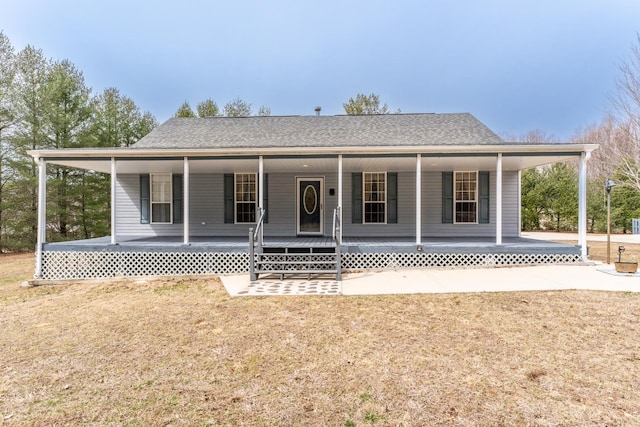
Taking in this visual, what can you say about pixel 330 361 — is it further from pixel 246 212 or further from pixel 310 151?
pixel 246 212

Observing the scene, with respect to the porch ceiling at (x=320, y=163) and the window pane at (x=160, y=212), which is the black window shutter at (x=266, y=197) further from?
→ the window pane at (x=160, y=212)

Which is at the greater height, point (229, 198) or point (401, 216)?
point (229, 198)

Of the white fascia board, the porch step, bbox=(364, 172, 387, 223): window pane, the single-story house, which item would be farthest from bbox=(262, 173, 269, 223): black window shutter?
bbox=(364, 172, 387, 223): window pane

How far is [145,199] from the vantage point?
11.0m

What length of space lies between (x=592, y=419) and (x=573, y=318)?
2.73 metres

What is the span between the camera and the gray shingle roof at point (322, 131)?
10641 mm

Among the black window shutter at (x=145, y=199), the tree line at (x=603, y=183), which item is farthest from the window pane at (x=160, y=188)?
the tree line at (x=603, y=183)

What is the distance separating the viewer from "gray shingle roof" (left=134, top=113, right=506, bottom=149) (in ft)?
34.9

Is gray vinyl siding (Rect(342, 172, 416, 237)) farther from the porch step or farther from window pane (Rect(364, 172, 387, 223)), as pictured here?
the porch step

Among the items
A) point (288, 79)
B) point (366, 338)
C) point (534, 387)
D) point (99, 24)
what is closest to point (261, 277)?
point (366, 338)

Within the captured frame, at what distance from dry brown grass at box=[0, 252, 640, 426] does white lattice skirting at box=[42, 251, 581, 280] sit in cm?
250

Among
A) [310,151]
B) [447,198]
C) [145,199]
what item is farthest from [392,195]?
[145,199]

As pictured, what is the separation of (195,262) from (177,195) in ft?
11.5

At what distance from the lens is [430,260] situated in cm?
854
